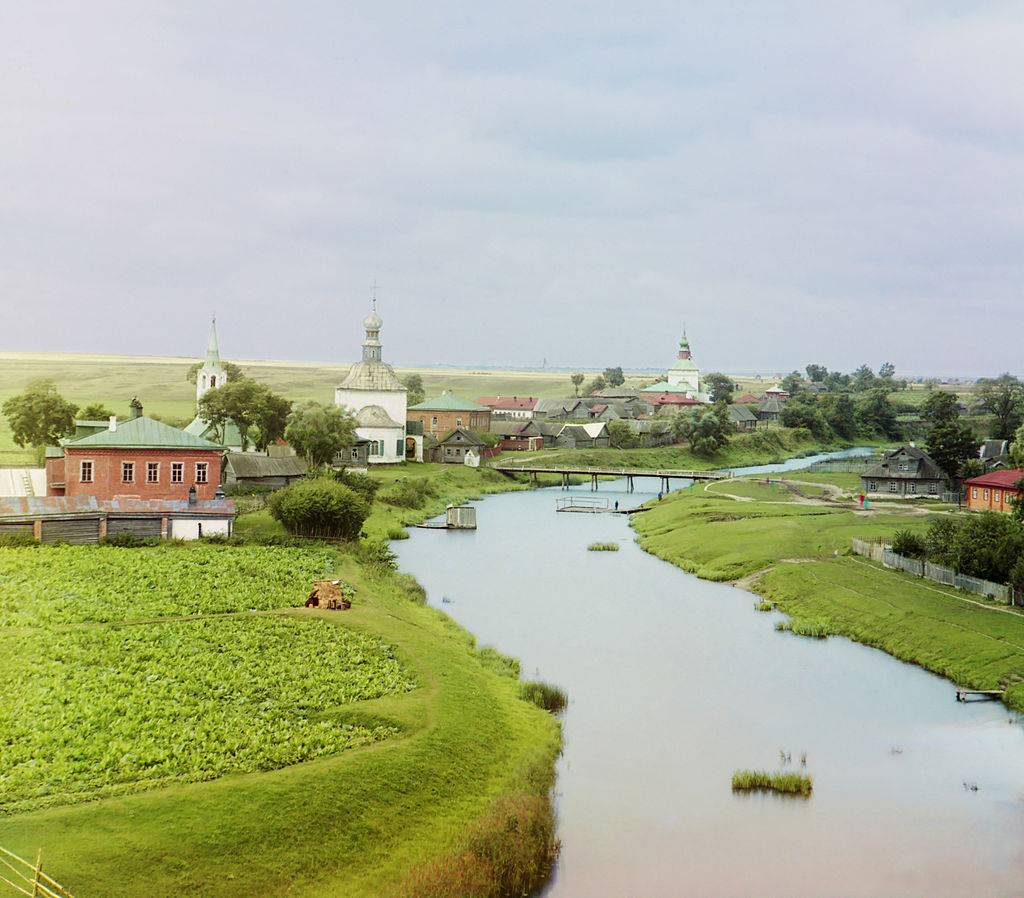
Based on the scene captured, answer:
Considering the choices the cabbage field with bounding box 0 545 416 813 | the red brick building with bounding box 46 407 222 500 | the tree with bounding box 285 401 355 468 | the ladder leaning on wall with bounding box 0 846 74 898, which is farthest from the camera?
the tree with bounding box 285 401 355 468

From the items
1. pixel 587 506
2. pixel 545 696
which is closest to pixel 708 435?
pixel 587 506

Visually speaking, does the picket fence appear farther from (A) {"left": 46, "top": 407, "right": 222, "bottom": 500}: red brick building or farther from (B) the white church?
(B) the white church

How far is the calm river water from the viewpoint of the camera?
24.8m

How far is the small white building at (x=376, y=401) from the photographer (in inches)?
4306

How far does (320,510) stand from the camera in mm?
57969

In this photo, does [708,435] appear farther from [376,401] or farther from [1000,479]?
[1000,479]

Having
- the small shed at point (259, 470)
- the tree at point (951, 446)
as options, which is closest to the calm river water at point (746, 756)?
the small shed at point (259, 470)

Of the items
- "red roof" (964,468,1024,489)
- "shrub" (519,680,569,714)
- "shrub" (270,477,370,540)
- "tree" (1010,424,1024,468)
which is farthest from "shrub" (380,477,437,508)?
"shrub" (519,680,569,714)

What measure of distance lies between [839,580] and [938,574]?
4.34 m

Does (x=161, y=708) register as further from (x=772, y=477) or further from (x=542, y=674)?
(x=772, y=477)

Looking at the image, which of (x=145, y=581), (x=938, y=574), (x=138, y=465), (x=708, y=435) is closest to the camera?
(x=145, y=581)

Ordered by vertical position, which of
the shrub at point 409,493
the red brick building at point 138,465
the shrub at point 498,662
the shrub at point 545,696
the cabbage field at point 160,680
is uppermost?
the red brick building at point 138,465

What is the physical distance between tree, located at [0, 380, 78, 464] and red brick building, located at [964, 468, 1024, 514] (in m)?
63.4

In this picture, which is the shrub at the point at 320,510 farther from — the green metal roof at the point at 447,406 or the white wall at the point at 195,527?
the green metal roof at the point at 447,406
